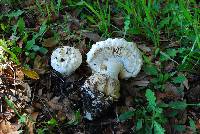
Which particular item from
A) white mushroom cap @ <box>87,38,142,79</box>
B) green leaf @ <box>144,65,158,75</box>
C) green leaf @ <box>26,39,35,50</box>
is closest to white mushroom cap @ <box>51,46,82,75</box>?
white mushroom cap @ <box>87,38,142,79</box>

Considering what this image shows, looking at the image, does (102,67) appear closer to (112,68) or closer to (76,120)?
(112,68)

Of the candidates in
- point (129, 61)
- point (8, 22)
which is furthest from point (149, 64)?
point (8, 22)

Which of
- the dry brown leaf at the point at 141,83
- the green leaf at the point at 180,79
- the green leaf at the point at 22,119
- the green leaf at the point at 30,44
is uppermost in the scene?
the green leaf at the point at 30,44

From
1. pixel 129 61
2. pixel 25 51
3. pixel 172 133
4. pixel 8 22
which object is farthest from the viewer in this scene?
pixel 8 22

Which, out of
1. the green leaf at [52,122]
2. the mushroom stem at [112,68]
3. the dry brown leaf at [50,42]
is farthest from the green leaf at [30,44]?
the green leaf at [52,122]

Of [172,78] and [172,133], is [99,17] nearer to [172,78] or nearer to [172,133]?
[172,78]

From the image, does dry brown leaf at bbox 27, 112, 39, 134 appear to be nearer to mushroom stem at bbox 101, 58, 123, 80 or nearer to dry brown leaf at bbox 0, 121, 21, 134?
dry brown leaf at bbox 0, 121, 21, 134

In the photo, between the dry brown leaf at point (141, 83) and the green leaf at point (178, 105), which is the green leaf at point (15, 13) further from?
the green leaf at point (178, 105)

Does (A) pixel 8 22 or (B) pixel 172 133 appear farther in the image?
(A) pixel 8 22
